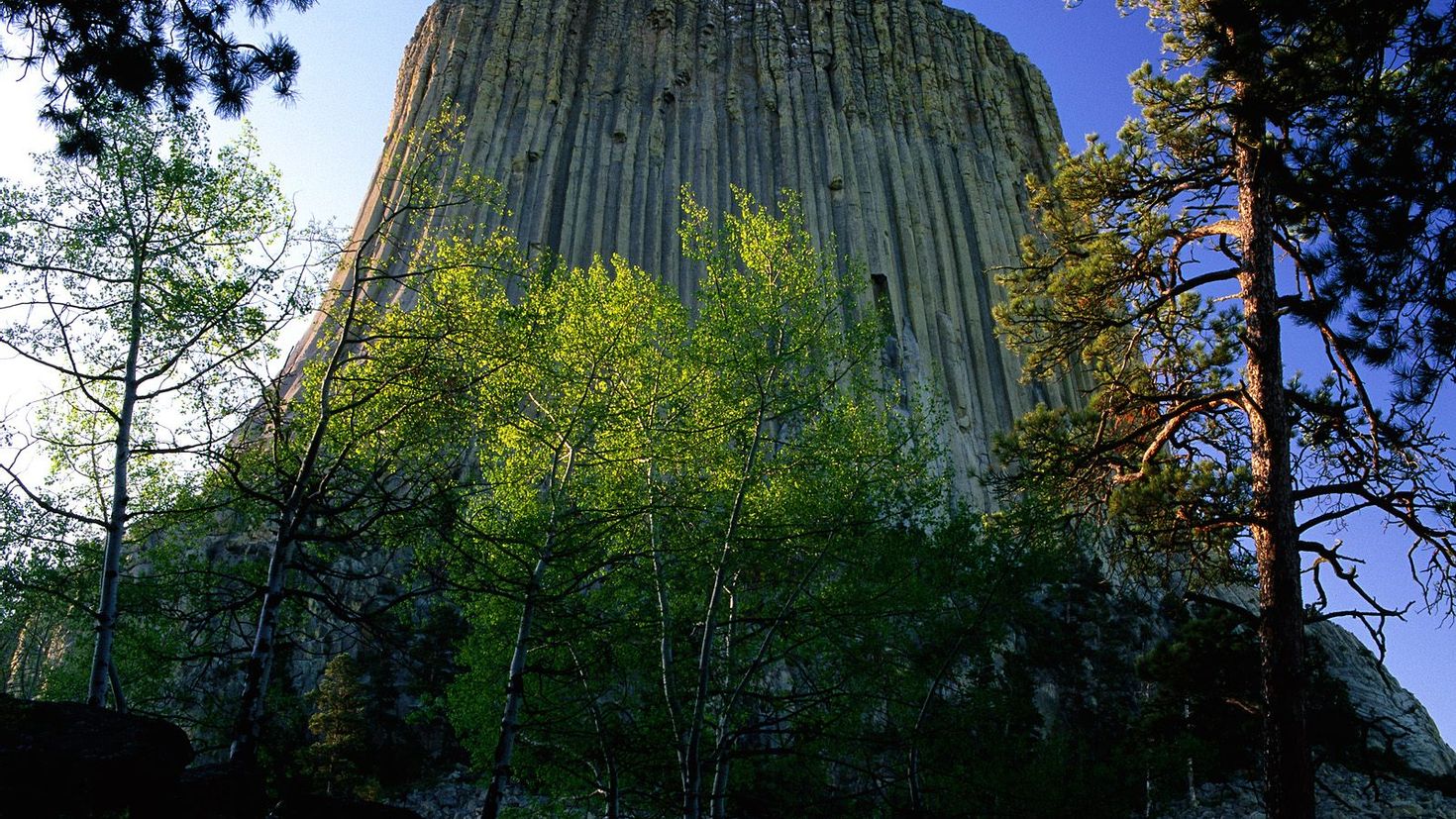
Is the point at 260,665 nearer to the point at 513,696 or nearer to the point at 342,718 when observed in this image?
the point at 513,696

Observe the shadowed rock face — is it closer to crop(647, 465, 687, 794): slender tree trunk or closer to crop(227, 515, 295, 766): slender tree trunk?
crop(647, 465, 687, 794): slender tree trunk

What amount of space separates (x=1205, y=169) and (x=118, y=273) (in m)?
11.1

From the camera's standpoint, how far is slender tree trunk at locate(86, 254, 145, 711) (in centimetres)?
835

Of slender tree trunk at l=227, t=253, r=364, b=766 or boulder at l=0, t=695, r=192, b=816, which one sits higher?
slender tree trunk at l=227, t=253, r=364, b=766

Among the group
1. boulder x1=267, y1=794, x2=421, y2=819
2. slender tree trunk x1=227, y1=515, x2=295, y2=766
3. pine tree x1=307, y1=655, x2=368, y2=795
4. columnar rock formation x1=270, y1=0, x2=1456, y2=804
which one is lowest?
boulder x1=267, y1=794, x2=421, y2=819

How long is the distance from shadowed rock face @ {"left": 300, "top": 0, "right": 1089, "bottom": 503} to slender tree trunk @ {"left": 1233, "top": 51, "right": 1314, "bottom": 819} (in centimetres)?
2568

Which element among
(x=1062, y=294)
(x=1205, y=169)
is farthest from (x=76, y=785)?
(x=1205, y=169)

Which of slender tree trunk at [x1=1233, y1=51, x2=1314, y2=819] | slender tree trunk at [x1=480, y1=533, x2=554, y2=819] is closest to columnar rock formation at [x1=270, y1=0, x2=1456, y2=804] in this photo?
slender tree trunk at [x1=1233, y1=51, x2=1314, y2=819]

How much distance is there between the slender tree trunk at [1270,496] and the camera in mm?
7406

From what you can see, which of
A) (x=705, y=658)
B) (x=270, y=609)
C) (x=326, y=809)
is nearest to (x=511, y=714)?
(x=705, y=658)

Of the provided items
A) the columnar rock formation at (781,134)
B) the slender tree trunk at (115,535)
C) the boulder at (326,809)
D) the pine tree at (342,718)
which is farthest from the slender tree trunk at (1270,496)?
the columnar rock formation at (781,134)

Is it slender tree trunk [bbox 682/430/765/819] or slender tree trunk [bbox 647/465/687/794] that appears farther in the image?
slender tree trunk [bbox 647/465/687/794]

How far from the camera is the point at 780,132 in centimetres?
4272

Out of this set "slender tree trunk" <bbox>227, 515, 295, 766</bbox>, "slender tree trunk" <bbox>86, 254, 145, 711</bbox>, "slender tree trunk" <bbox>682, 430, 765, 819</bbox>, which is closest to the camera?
"slender tree trunk" <bbox>227, 515, 295, 766</bbox>
